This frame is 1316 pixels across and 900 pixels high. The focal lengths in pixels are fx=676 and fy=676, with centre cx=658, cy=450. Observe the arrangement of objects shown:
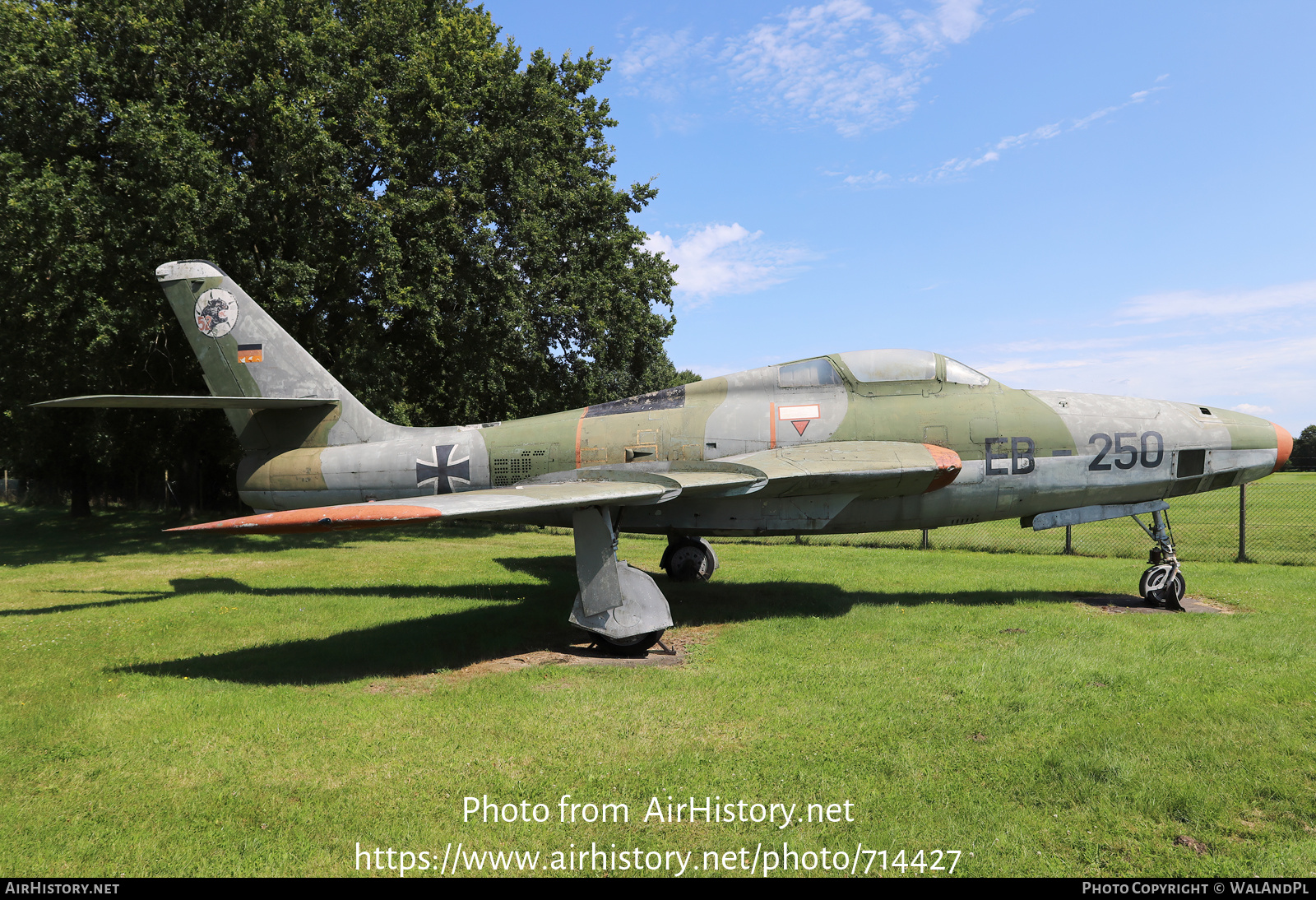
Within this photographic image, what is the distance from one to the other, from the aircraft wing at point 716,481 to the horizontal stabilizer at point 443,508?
11 millimetres

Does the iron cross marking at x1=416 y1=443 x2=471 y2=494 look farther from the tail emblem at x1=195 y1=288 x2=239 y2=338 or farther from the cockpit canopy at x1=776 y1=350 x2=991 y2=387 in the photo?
the cockpit canopy at x1=776 y1=350 x2=991 y2=387

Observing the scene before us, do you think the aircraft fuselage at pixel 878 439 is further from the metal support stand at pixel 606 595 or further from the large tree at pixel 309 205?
the large tree at pixel 309 205

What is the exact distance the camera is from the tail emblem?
414 inches

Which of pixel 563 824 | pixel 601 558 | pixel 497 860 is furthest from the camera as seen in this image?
pixel 601 558

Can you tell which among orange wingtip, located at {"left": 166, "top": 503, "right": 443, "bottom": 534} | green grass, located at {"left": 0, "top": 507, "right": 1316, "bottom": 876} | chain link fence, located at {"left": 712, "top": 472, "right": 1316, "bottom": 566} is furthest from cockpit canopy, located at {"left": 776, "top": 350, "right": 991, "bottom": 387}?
chain link fence, located at {"left": 712, "top": 472, "right": 1316, "bottom": 566}

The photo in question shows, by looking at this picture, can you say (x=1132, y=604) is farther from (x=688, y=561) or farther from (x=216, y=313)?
(x=216, y=313)

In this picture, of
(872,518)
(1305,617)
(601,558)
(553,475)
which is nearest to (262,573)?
(553,475)

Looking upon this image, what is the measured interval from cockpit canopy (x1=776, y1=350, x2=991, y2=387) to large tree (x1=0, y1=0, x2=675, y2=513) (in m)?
10.9

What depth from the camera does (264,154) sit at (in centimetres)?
1700

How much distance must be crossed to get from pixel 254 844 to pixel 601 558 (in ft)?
13.7

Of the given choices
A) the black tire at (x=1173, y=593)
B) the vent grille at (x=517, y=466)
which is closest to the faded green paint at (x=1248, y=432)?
the black tire at (x=1173, y=593)

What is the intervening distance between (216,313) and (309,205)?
7767mm

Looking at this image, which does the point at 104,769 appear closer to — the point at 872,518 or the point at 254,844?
the point at 254,844

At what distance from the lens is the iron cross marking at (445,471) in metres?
9.63
